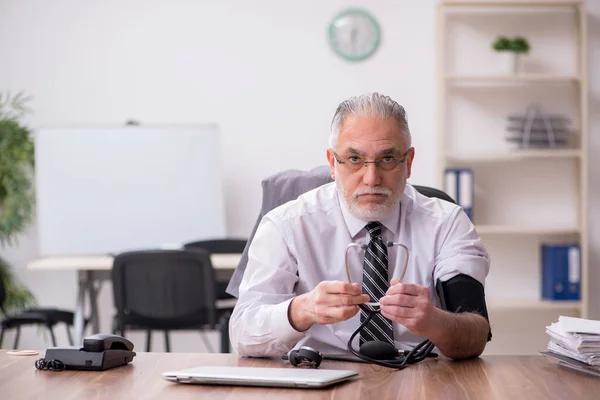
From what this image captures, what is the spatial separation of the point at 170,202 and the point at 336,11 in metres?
1.55

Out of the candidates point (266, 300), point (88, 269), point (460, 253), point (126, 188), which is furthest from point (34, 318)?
point (460, 253)

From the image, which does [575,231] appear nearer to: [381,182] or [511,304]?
[511,304]

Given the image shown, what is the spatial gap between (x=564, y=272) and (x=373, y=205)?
3.33 m

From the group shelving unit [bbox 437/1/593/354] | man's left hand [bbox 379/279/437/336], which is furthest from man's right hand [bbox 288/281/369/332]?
shelving unit [bbox 437/1/593/354]

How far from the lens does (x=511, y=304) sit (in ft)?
17.0

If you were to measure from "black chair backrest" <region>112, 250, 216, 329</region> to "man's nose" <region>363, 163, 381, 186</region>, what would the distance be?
86.3 inches

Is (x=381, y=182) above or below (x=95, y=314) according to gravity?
above

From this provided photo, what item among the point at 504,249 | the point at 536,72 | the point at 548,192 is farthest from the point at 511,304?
the point at 536,72

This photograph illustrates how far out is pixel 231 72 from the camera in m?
5.57

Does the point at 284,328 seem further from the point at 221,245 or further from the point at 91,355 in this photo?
the point at 221,245

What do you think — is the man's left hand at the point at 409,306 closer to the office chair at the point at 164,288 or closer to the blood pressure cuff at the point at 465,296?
the blood pressure cuff at the point at 465,296

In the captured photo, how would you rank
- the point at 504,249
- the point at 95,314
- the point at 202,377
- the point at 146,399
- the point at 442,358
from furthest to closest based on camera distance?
the point at 504,249 < the point at 95,314 < the point at 442,358 < the point at 202,377 < the point at 146,399

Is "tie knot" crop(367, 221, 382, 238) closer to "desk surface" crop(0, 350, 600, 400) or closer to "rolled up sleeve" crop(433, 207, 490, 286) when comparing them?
"rolled up sleeve" crop(433, 207, 490, 286)

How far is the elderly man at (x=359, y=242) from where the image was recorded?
2.12m
